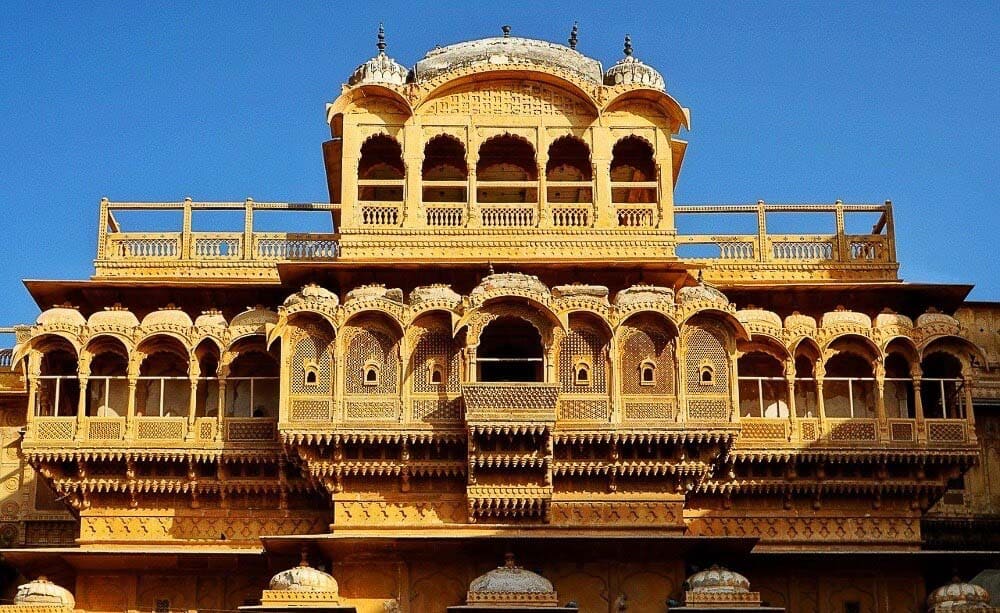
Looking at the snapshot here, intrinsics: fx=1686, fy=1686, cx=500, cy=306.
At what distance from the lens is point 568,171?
32.1 meters

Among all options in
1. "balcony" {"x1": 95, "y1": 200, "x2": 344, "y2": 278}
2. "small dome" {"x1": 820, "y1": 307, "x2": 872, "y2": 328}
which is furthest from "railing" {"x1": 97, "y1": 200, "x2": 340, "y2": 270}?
"small dome" {"x1": 820, "y1": 307, "x2": 872, "y2": 328}

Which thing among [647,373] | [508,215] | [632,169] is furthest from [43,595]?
[632,169]

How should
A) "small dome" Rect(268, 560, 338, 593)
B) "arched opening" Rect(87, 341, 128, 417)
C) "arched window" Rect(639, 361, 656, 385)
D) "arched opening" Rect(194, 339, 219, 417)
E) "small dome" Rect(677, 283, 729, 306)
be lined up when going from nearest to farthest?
"small dome" Rect(268, 560, 338, 593)
"arched window" Rect(639, 361, 656, 385)
"small dome" Rect(677, 283, 729, 306)
"arched opening" Rect(87, 341, 128, 417)
"arched opening" Rect(194, 339, 219, 417)

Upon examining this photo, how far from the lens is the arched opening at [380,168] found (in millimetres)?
30953

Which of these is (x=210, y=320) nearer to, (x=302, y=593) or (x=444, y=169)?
(x=302, y=593)

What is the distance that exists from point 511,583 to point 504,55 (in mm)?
10780

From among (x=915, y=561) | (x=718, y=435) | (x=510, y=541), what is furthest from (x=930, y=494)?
(x=510, y=541)

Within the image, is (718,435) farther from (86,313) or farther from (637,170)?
(86,313)

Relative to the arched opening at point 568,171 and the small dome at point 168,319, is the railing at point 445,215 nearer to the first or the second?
the arched opening at point 568,171

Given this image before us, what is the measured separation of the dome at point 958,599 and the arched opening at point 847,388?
3704 millimetres

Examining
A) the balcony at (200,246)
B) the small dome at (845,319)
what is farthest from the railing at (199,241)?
the small dome at (845,319)

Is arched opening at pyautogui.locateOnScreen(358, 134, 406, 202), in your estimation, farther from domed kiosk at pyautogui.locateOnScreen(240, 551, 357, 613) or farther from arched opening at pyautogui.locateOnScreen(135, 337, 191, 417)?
domed kiosk at pyautogui.locateOnScreen(240, 551, 357, 613)

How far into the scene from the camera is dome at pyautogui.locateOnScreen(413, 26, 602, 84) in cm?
3142

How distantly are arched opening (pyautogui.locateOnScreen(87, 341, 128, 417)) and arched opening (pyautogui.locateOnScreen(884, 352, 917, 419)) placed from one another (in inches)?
518
